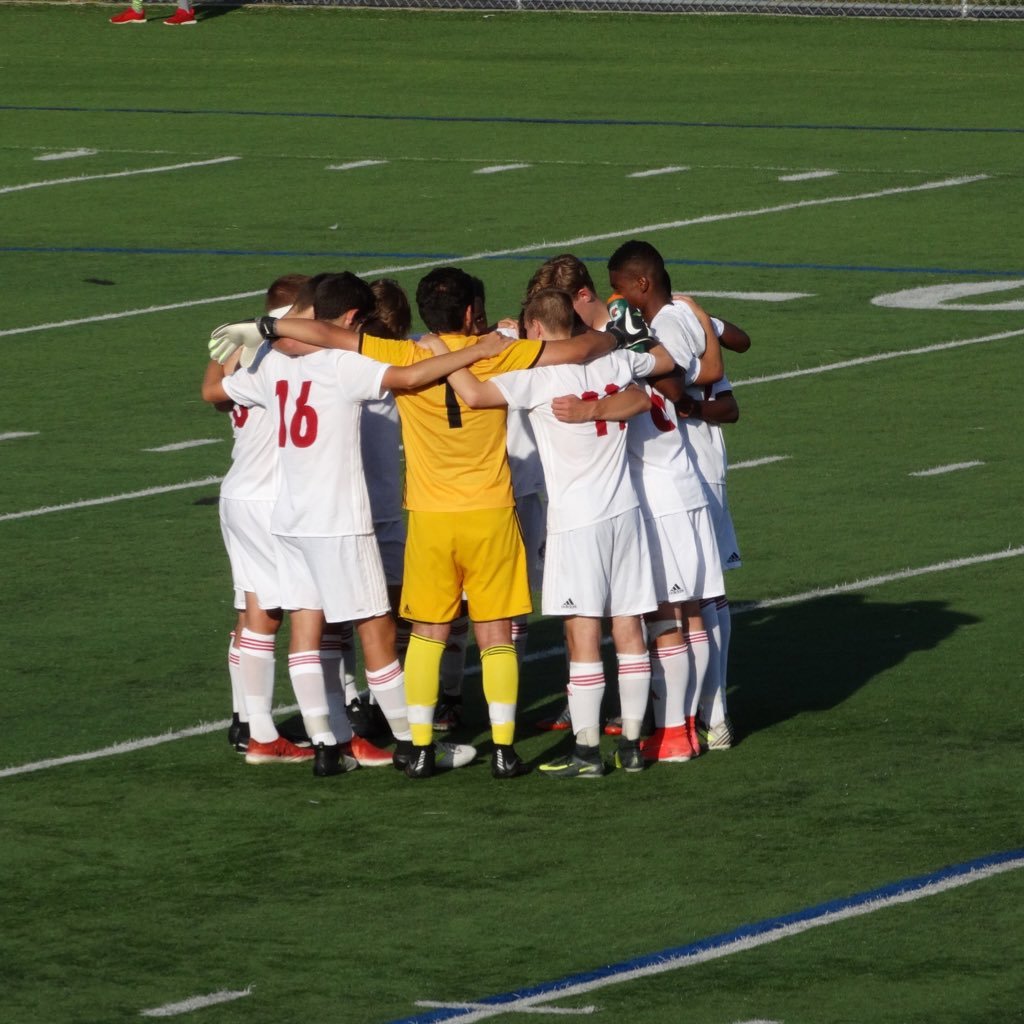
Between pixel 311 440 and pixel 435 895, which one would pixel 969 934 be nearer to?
pixel 435 895

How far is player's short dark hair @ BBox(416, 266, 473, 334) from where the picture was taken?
9.27 metres

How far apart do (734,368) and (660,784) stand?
8434 millimetres

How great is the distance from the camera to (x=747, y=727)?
33.6 feet

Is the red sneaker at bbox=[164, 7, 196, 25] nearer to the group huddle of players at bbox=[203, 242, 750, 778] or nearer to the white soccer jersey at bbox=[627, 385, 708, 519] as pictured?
the group huddle of players at bbox=[203, 242, 750, 778]

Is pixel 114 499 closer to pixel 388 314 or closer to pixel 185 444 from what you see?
pixel 185 444

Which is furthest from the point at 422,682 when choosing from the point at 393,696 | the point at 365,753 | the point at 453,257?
the point at 453,257

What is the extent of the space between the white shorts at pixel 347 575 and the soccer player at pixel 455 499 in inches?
4.5

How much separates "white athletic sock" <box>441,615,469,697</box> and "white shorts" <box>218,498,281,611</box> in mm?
841

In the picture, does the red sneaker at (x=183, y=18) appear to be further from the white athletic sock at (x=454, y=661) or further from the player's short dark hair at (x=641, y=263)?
the player's short dark hair at (x=641, y=263)

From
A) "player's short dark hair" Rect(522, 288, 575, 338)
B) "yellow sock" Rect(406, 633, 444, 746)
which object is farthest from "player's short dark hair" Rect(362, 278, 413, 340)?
"yellow sock" Rect(406, 633, 444, 746)

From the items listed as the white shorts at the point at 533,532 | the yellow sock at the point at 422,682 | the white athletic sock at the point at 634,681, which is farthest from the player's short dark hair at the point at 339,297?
the white athletic sock at the point at 634,681

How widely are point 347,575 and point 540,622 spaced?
9.05 feet

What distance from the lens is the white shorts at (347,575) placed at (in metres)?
9.48

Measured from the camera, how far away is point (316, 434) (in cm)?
941
